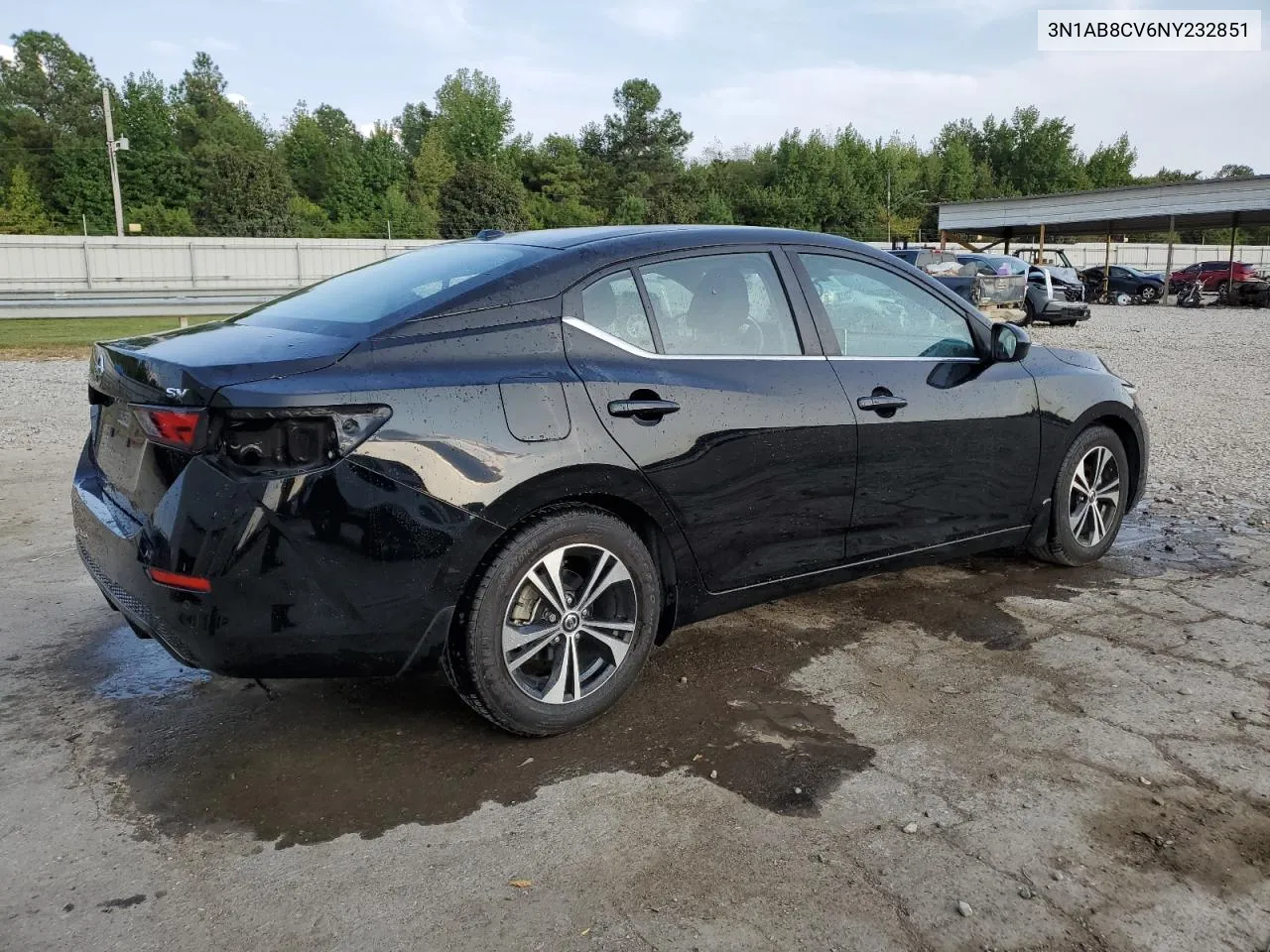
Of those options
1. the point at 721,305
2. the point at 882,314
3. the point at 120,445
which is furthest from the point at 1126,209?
the point at 120,445

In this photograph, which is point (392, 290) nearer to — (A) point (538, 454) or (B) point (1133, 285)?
(A) point (538, 454)

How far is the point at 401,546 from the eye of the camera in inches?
117

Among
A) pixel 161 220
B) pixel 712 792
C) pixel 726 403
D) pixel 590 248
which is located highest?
pixel 161 220

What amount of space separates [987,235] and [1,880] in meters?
47.8

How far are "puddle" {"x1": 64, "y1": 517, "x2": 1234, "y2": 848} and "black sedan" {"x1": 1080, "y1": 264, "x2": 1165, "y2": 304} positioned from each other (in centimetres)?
3508

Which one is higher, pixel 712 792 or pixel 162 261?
pixel 162 261

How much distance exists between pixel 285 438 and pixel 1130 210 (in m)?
38.3

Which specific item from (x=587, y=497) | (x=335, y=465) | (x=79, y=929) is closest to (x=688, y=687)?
(x=587, y=497)

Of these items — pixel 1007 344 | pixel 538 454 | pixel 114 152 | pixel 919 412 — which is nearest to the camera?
pixel 538 454

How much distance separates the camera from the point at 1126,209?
3584 cm

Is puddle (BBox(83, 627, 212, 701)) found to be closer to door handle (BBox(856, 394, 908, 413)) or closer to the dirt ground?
the dirt ground

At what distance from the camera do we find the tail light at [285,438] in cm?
285

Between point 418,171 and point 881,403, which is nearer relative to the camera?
point 881,403

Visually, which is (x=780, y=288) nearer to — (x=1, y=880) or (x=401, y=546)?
(x=401, y=546)
